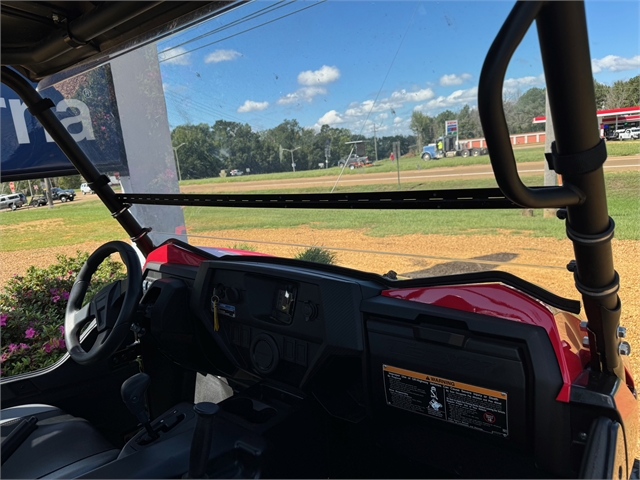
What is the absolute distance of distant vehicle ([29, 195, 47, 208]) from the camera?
9.54m

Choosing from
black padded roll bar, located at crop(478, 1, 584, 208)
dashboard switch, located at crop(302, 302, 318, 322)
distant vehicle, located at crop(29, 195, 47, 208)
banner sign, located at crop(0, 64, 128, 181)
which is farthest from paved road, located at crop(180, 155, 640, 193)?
distant vehicle, located at crop(29, 195, 47, 208)

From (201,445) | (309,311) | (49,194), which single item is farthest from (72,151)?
(49,194)

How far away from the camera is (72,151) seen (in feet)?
8.30

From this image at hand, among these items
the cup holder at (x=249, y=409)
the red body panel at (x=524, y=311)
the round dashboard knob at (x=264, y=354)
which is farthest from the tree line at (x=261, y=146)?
the cup holder at (x=249, y=409)

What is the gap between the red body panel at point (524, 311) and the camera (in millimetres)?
1236

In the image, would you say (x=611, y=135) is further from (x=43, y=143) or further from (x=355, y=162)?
(x=43, y=143)

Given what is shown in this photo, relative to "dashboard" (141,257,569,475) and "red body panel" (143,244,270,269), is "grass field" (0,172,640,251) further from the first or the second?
"dashboard" (141,257,569,475)

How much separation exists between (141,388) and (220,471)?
42 cm

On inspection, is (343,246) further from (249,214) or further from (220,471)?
(220,471)

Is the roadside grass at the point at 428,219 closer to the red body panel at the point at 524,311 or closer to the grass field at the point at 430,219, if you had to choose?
the grass field at the point at 430,219

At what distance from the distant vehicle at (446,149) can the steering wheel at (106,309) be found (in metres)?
1.27

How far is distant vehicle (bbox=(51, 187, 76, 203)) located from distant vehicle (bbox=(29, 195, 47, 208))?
1.60ft

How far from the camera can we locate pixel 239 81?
6.72ft

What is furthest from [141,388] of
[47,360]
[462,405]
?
[47,360]
